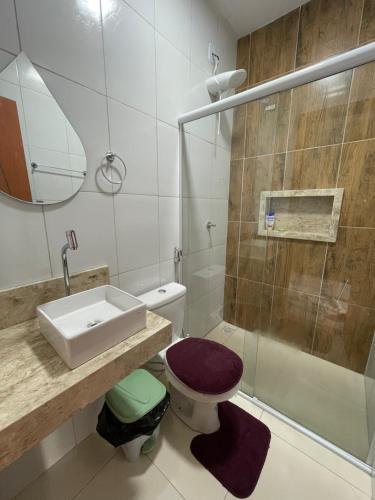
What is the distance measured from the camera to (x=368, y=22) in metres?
1.30

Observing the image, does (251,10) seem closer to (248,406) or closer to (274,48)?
(274,48)

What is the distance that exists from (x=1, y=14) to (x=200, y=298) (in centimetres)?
191

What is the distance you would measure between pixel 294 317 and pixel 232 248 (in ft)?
2.64

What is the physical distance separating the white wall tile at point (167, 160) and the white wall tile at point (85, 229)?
43 centimetres

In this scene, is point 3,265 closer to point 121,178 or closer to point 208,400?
point 121,178

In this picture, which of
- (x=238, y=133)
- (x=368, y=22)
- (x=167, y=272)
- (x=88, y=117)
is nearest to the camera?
(x=88, y=117)

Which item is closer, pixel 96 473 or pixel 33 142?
pixel 33 142

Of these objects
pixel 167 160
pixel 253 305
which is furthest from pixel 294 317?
pixel 167 160

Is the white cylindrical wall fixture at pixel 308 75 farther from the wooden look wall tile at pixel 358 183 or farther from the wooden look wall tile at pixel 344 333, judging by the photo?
the wooden look wall tile at pixel 344 333

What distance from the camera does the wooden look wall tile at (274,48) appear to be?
154 centimetres

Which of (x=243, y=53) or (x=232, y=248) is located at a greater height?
(x=243, y=53)

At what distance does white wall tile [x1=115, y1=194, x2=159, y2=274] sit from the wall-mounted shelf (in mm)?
989

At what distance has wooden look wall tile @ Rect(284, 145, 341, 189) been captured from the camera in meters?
1.49

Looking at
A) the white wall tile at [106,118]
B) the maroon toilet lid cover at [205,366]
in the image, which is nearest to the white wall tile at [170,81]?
the white wall tile at [106,118]
